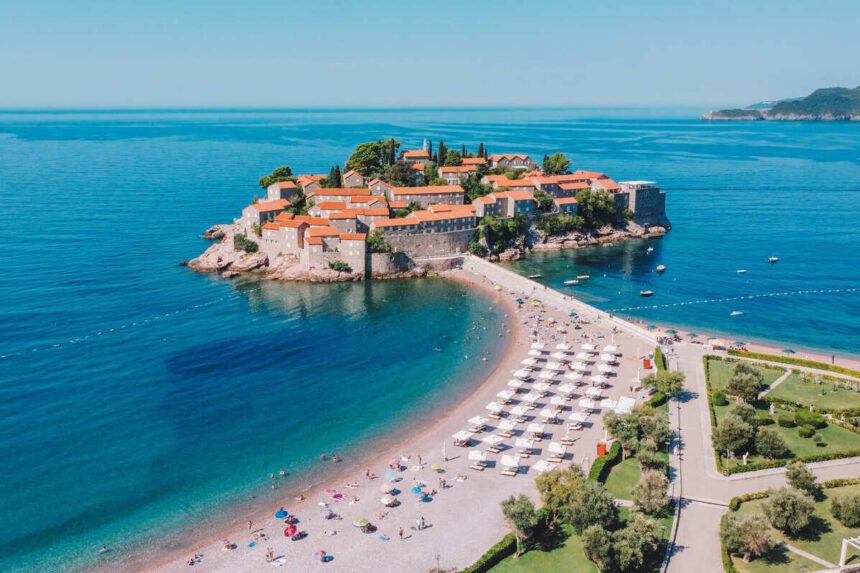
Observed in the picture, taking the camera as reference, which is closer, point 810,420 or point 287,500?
point 287,500

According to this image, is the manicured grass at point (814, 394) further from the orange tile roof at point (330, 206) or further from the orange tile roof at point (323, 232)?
the orange tile roof at point (330, 206)

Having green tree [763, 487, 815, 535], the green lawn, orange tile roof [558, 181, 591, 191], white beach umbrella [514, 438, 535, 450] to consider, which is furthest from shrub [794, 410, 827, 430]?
orange tile roof [558, 181, 591, 191]

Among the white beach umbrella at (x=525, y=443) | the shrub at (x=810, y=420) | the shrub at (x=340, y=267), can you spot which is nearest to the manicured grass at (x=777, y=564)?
the white beach umbrella at (x=525, y=443)

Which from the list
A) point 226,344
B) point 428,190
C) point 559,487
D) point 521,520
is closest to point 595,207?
point 428,190

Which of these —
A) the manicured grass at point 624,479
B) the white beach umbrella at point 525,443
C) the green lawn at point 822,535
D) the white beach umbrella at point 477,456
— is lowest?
the white beach umbrella at point 477,456

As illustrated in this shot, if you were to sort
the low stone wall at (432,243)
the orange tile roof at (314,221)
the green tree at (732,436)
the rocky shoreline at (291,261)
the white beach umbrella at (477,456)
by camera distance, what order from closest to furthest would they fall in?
the green tree at (732,436) → the white beach umbrella at (477,456) → the rocky shoreline at (291,261) → the orange tile roof at (314,221) → the low stone wall at (432,243)

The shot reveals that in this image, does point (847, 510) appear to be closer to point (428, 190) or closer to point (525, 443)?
point (525, 443)
